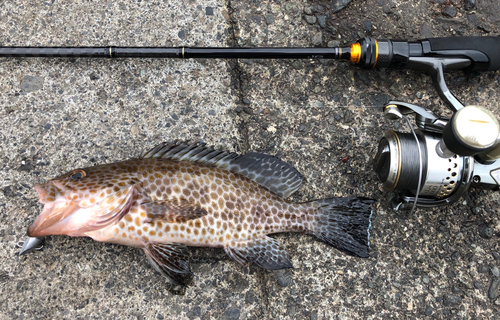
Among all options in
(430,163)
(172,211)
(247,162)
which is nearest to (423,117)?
(430,163)

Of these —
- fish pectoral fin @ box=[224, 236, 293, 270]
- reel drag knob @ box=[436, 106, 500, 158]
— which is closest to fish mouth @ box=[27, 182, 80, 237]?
fish pectoral fin @ box=[224, 236, 293, 270]

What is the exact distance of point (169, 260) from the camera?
2.60 metres

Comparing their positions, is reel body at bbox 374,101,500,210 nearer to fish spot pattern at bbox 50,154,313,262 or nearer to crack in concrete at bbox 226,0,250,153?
fish spot pattern at bbox 50,154,313,262

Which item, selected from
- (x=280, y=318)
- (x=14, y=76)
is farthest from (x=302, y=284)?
(x=14, y=76)

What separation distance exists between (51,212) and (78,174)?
31 centimetres

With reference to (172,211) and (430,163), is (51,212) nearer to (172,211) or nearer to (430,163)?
(172,211)

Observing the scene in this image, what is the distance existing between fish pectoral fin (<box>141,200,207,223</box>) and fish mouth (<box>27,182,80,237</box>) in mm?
494

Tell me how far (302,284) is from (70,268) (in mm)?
1858

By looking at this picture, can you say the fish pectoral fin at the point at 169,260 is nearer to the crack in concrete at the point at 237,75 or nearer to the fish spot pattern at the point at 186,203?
the fish spot pattern at the point at 186,203

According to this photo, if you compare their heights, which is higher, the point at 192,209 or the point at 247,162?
the point at 247,162

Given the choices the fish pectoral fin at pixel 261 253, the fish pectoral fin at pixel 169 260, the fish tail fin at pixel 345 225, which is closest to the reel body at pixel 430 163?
the fish tail fin at pixel 345 225

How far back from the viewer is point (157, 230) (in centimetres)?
259

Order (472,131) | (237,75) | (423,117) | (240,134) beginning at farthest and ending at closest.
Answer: (237,75) → (240,134) → (423,117) → (472,131)

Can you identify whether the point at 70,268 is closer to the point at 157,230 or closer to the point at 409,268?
the point at 157,230
